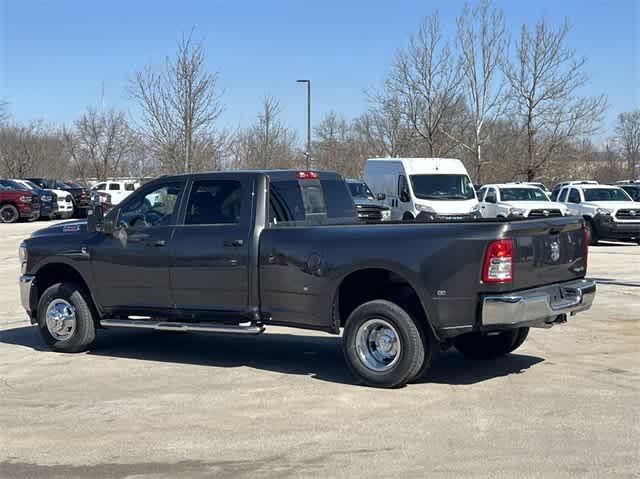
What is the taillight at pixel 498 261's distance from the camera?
7.12m

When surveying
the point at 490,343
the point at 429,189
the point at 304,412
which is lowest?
the point at 304,412

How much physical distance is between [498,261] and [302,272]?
1.86 meters

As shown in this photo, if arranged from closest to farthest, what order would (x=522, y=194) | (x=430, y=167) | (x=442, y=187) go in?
(x=442, y=187), (x=430, y=167), (x=522, y=194)

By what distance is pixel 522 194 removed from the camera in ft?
90.3

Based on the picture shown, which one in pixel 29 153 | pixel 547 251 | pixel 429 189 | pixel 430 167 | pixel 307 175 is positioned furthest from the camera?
pixel 29 153

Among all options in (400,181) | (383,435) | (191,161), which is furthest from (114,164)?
(383,435)

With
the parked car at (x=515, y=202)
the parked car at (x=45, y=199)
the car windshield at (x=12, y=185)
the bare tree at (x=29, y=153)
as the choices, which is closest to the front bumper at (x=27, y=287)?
the parked car at (x=515, y=202)

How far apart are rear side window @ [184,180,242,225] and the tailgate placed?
108 inches

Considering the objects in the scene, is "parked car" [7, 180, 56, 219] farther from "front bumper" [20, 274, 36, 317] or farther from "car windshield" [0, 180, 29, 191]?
"front bumper" [20, 274, 36, 317]

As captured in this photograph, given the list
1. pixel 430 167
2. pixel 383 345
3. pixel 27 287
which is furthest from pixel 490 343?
pixel 430 167

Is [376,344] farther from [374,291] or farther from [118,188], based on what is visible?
[118,188]

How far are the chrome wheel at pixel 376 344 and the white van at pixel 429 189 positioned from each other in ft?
54.1

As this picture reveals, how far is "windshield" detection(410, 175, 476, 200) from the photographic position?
81.6 ft

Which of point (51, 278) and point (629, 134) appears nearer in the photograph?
point (51, 278)
